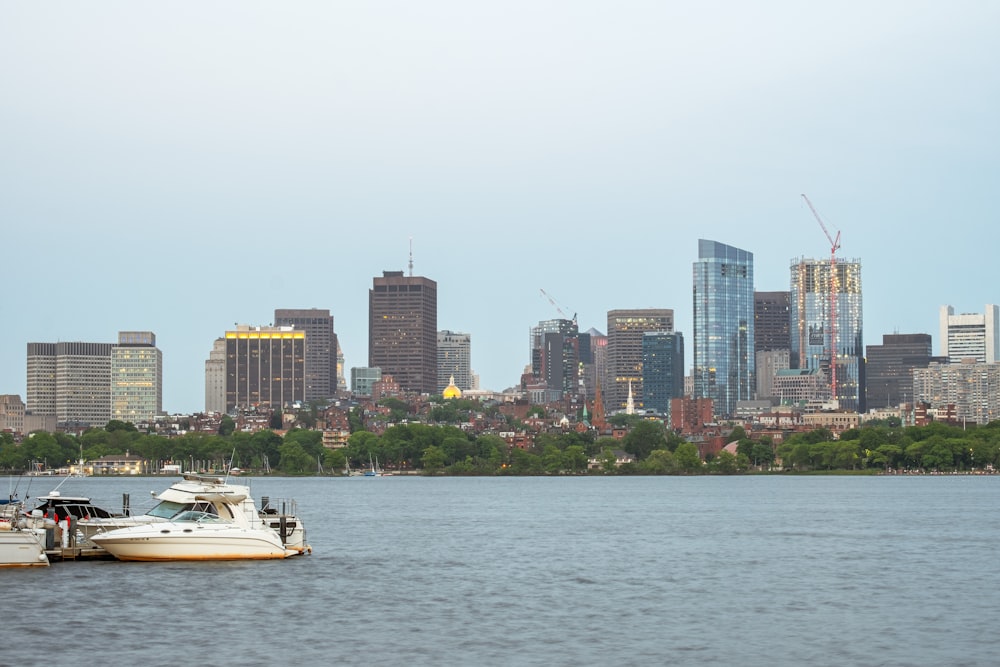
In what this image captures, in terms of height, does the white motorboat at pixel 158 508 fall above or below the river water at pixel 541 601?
above

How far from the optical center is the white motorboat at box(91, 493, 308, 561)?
6009 centimetres

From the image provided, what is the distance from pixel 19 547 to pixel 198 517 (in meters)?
7.00

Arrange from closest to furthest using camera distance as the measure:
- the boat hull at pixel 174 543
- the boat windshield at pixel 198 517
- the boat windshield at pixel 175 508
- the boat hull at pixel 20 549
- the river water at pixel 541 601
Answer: the river water at pixel 541 601, the boat hull at pixel 20 549, the boat hull at pixel 174 543, the boat windshield at pixel 198 517, the boat windshield at pixel 175 508

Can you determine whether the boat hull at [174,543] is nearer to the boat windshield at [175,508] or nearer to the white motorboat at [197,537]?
the white motorboat at [197,537]

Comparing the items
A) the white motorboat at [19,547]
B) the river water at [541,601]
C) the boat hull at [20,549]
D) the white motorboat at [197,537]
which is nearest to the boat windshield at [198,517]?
the white motorboat at [197,537]

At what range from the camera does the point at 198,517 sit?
200ft

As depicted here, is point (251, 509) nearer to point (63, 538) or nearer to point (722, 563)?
point (63, 538)

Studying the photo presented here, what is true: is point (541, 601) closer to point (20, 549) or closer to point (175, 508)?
point (175, 508)

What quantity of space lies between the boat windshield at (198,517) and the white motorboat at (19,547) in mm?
5393

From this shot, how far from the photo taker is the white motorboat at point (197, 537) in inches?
2366

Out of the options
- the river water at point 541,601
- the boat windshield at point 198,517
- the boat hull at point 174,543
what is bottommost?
the river water at point 541,601

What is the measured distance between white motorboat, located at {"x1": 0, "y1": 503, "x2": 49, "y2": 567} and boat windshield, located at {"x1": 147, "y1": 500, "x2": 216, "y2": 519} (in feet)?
18.1

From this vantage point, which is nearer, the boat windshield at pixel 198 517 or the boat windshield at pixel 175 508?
the boat windshield at pixel 198 517

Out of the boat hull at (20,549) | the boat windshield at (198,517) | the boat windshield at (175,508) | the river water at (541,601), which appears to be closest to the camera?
the river water at (541,601)
